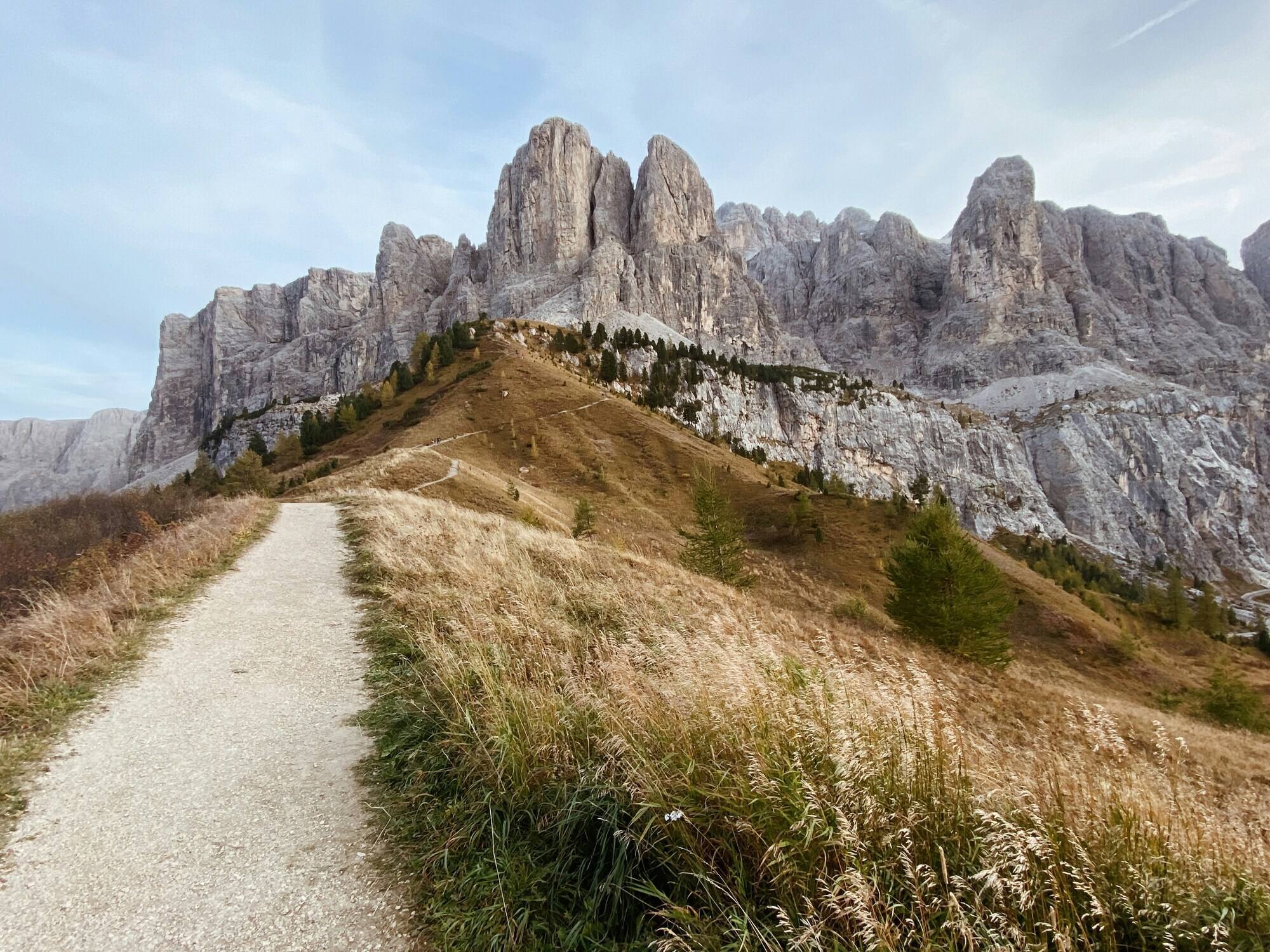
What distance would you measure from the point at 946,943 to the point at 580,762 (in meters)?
2.54

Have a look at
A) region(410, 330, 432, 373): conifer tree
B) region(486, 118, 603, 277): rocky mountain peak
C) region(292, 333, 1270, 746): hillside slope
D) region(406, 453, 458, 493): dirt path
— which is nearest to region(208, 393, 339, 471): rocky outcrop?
region(410, 330, 432, 373): conifer tree

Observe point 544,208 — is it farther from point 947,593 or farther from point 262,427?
point 947,593

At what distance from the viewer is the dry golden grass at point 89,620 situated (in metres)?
6.14

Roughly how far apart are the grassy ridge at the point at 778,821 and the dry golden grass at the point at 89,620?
13.1 ft

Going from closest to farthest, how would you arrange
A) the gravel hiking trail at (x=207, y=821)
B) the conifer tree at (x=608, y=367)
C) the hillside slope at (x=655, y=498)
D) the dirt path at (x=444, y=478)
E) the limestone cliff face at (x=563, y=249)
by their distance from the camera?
the gravel hiking trail at (x=207, y=821) < the dirt path at (x=444, y=478) < the hillside slope at (x=655, y=498) < the conifer tree at (x=608, y=367) < the limestone cliff face at (x=563, y=249)

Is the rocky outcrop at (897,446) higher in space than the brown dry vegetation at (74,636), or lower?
higher

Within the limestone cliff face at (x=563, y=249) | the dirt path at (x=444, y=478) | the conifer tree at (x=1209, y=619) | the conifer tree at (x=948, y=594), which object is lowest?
the conifer tree at (x=1209, y=619)

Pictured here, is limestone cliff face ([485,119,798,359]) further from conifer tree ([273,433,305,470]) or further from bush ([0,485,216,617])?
bush ([0,485,216,617])

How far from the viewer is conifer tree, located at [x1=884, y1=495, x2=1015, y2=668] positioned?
25.2 metres

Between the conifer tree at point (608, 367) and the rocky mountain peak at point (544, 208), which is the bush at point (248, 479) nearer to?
the conifer tree at point (608, 367)

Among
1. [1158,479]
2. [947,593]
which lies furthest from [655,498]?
[1158,479]

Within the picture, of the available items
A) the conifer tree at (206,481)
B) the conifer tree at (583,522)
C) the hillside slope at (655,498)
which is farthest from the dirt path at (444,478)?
the conifer tree at (206,481)

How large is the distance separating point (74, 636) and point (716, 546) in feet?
96.8

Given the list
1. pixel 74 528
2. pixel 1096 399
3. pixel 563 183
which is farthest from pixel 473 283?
pixel 1096 399
